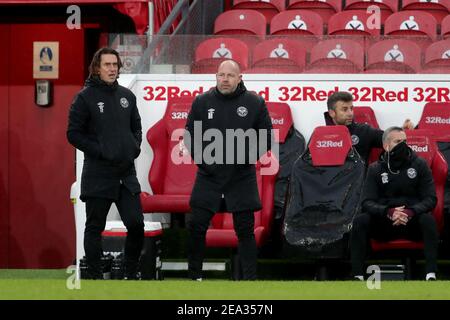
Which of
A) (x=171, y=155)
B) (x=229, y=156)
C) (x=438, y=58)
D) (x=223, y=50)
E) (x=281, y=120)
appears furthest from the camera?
(x=223, y=50)

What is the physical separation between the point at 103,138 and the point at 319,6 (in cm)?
536

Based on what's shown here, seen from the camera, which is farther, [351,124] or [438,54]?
[438,54]

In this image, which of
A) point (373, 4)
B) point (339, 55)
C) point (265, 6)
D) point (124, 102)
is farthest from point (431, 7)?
point (124, 102)

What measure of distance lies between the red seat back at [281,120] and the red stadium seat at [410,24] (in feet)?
7.71

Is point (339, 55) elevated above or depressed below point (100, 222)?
above

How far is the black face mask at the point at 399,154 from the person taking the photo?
30.1 ft

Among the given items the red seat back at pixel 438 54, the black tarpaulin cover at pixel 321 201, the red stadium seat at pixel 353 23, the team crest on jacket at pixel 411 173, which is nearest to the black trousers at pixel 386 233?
the black tarpaulin cover at pixel 321 201

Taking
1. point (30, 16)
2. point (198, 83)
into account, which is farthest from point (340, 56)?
point (30, 16)

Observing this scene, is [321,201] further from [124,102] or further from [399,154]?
[124,102]

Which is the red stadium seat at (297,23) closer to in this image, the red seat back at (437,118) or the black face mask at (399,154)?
the red seat back at (437,118)

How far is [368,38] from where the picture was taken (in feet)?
35.4

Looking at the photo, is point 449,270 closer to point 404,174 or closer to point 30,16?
point 404,174

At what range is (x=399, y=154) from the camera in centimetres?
919

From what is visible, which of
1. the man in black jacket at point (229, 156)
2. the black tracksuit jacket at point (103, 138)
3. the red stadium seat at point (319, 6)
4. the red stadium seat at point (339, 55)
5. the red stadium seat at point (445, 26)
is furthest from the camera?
the red stadium seat at point (319, 6)
